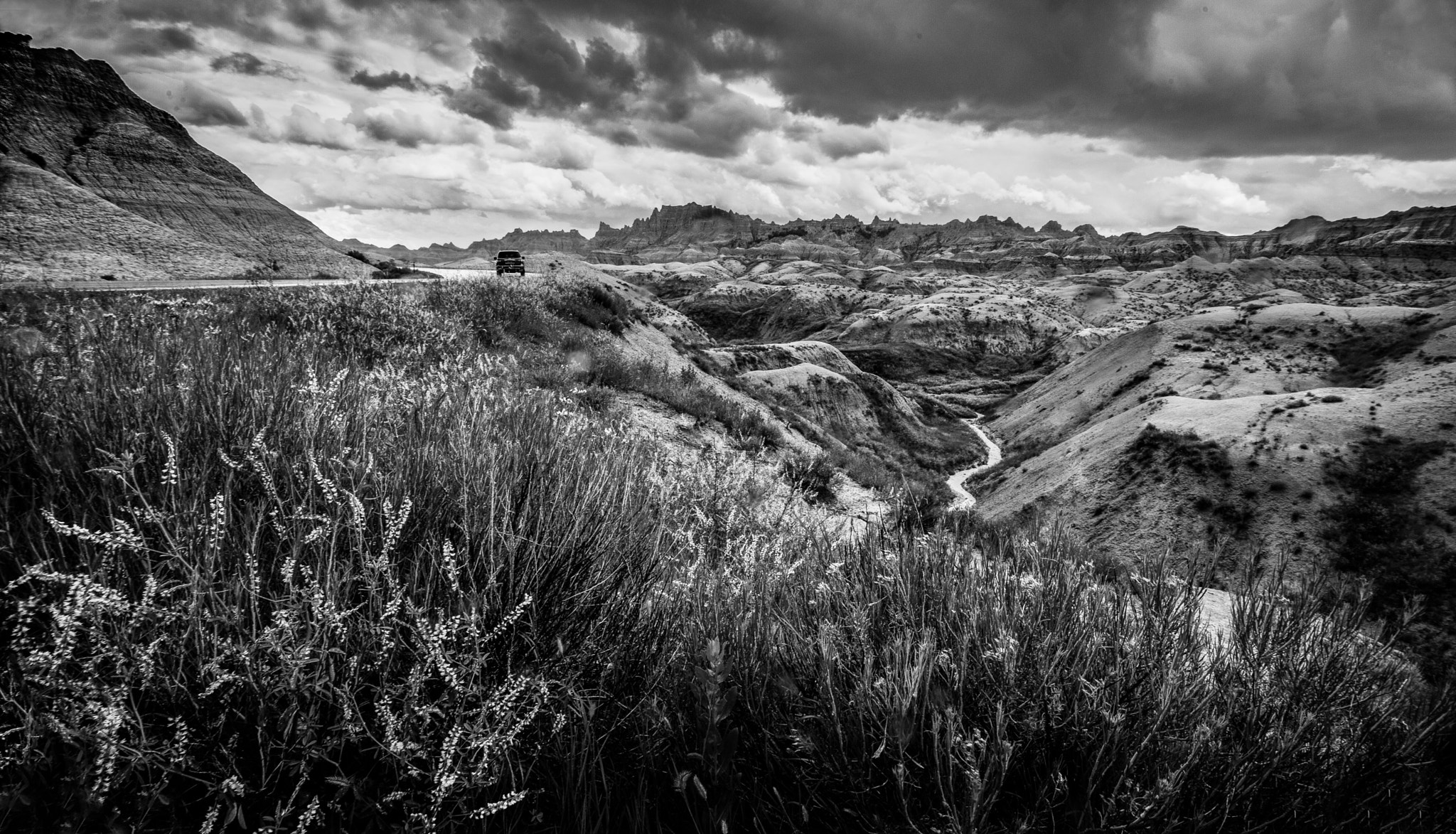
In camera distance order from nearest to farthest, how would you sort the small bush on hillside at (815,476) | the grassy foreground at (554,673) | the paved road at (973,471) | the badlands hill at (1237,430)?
1. the grassy foreground at (554,673)
2. the small bush on hillside at (815,476)
3. the badlands hill at (1237,430)
4. the paved road at (973,471)

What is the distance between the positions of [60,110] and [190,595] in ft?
277

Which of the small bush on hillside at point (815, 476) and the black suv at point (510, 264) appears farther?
the black suv at point (510, 264)

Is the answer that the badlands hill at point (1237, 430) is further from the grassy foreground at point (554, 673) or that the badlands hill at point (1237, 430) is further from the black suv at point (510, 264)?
the black suv at point (510, 264)

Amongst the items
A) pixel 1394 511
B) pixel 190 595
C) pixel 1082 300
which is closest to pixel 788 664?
pixel 190 595

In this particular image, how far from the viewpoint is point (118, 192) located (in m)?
50.7

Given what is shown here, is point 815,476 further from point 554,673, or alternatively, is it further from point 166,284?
point 166,284

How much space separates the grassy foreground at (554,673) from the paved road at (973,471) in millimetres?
20856

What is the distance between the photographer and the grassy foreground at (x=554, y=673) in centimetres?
165

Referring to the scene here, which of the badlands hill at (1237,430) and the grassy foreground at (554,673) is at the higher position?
the grassy foreground at (554,673)

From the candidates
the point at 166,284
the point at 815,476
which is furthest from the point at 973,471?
the point at 166,284

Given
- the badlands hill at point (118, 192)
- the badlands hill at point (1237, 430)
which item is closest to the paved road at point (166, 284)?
the badlands hill at point (1237, 430)

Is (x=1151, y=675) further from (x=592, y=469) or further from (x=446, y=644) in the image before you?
(x=592, y=469)

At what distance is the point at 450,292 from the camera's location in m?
15.1

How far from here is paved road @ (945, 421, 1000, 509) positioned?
90.1ft
